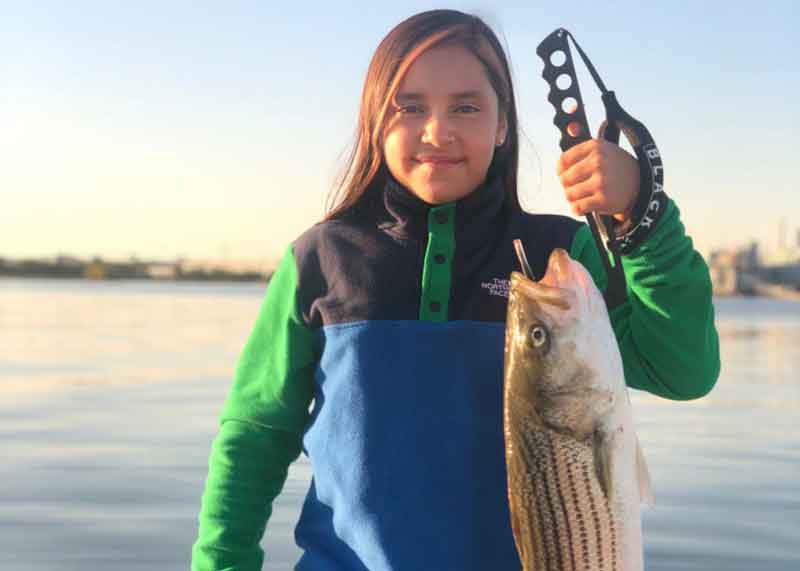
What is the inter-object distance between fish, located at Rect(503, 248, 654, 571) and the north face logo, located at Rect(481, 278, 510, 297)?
57 centimetres

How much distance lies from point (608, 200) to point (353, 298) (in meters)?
0.87

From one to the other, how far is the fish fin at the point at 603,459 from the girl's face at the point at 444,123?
100 cm

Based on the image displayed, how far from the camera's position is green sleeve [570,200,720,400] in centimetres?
273

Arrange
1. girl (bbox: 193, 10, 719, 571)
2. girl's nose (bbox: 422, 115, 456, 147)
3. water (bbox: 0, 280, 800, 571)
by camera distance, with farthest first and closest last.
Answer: water (bbox: 0, 280, 800, 571)
girl's nose (bbox: 422, 115, 456, 147)
girl (bbox: 193, 10, 719, 571)

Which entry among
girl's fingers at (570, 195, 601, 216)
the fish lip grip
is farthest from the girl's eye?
girl's fingers at (570, 195, 601, 216)

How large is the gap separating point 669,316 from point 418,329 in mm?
694

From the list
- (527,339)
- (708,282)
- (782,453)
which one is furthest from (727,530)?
(527,339)

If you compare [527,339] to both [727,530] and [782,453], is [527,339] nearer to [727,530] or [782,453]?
[727,530]

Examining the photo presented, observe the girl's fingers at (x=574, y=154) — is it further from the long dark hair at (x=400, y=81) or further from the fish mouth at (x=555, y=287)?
the long dark hair at (x=400, y=81)

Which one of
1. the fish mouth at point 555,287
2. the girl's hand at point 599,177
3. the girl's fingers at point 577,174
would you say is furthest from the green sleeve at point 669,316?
the fish mouth at point 555,287

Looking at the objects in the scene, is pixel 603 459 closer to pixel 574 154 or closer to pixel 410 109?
pixel 574 154

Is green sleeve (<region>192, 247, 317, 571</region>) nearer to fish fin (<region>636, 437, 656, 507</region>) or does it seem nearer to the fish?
the fish

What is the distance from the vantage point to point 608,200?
2.61 metres

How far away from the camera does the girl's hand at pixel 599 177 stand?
2.58 m
